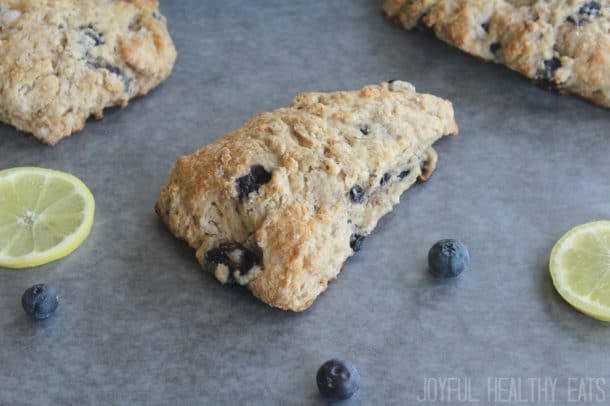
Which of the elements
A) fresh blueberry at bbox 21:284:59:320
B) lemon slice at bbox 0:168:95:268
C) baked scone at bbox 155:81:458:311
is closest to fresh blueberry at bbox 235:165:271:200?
baked scone at bbox 155:81:458:311

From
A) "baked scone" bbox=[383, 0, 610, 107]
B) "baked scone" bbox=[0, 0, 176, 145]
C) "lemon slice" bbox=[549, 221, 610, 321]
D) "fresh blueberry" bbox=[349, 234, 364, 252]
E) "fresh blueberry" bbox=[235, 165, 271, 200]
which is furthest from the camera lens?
"baked scone" bbox=[383, 0, 610, 107]

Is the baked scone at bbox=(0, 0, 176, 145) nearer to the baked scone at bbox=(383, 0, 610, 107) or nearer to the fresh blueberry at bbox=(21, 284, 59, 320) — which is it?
the fresh blueberry at bbox=(21, 284, 59, 320)

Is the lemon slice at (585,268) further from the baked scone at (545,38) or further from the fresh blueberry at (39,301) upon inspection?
the fresh blueberry at (39,301)

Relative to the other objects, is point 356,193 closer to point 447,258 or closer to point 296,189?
point 296,189

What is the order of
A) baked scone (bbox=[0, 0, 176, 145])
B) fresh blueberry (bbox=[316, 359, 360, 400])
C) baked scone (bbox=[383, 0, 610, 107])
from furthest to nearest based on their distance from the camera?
baked scone (bbox=[383, 0, 610, 107]) < baked scone (bbox=[0, 0, 176, 145]) < fresh blueberry (bbox=[316, 359, 360, 400])

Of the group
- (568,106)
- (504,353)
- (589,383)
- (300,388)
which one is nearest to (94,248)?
(300,388)

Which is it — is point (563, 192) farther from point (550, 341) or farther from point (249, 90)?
point (249, 90)

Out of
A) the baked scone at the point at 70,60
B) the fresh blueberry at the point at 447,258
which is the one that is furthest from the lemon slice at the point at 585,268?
the baked scone at the point at 70,60
